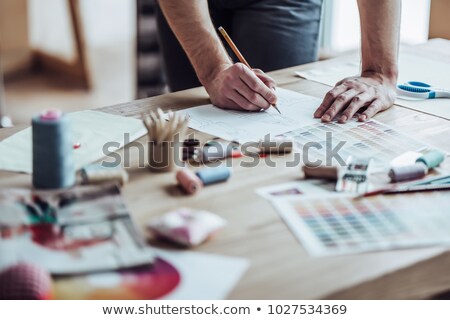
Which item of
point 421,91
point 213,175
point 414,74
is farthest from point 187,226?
point 414,74

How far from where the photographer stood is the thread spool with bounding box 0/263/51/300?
2.73ft

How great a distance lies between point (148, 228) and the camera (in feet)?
3.30

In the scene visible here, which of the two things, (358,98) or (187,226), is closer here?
(187,226)

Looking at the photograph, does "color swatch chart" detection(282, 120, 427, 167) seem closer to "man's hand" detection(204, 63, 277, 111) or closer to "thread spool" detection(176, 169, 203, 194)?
"man's hand" detection(204, 63, 277, 111)

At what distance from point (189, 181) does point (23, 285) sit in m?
0.37

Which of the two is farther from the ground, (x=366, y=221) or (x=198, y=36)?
(x=198, y=36)

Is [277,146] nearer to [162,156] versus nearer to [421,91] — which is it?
[162,156]

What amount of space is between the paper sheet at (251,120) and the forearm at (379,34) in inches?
8.1

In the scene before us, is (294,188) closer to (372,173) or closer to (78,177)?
(372,173)

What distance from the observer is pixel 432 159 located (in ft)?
4.11

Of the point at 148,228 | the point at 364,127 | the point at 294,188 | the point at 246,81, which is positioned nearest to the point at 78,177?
the point at 148,228

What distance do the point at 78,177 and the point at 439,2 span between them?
74.0 inches

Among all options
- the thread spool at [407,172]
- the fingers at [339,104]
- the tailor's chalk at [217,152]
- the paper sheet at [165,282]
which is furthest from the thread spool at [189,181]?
the fingers at [339,104]

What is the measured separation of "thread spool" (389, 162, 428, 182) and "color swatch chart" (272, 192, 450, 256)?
0.05m
